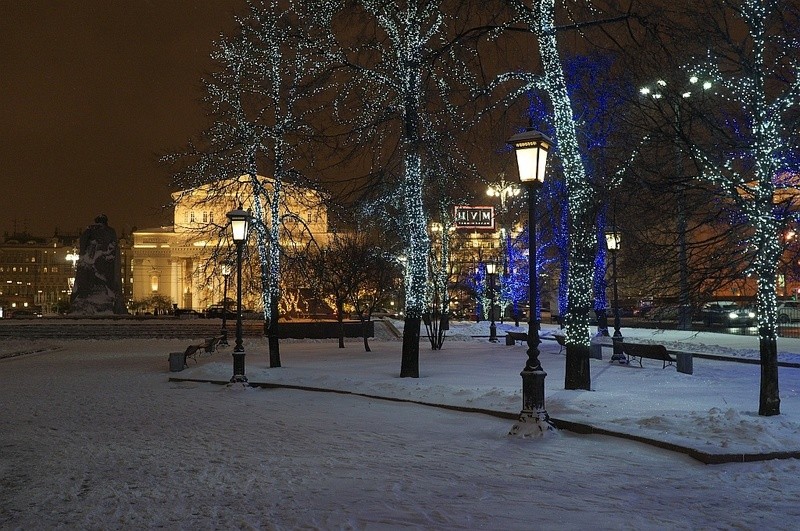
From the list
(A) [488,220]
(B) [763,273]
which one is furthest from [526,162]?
(A) [488,220]

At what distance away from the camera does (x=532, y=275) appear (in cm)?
1165

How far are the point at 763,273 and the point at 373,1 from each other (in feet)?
32.5

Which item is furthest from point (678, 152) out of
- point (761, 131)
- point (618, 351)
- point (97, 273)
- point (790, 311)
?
point (97, 273)

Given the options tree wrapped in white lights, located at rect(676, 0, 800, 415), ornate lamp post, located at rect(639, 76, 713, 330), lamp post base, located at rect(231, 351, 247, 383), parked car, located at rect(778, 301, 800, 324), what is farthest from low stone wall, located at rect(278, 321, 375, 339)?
tree wrapped in white lights, located at rect(676, 0, 800, 415)

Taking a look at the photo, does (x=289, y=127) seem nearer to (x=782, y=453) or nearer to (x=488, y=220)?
(x=782, y=453)

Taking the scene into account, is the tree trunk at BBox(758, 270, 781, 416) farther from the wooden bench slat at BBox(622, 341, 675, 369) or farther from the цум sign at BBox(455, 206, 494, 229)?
the цум sign at BBox(455, 206, 494, 229)

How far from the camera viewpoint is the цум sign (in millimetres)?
44969

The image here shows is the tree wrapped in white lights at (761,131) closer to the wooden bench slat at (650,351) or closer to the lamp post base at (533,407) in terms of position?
the lamp post base at (533,407)

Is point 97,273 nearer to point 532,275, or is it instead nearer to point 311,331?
point 311,331

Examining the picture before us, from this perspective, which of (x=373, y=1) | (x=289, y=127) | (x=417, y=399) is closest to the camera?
(x=417, y=399)

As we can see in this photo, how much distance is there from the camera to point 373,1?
1750 cm

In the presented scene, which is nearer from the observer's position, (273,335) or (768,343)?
(768,343)

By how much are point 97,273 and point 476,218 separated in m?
27.5

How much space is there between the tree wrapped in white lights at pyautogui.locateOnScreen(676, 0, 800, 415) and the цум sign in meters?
30.3
